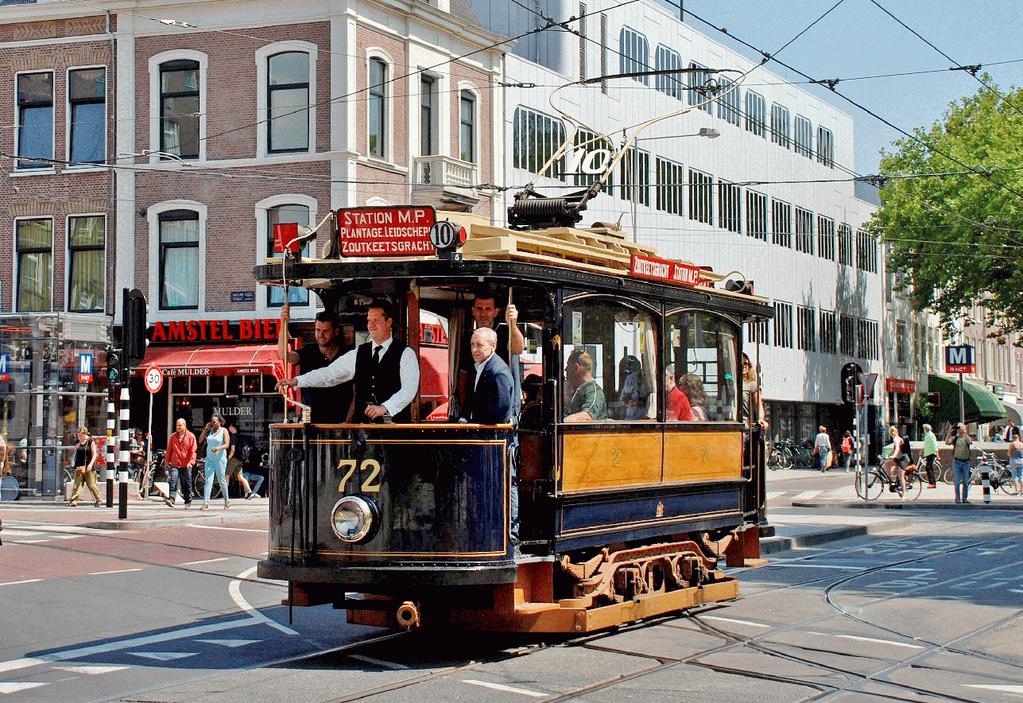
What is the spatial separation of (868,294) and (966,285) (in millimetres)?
8566

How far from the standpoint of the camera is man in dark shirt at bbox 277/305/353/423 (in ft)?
32.7

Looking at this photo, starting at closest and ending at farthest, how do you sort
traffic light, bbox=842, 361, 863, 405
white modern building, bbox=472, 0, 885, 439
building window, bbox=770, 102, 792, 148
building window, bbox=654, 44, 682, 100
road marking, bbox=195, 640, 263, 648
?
road marking, bbox=195, 640, 263, 648, traffic light, bbox=842, 361, 863, 405, white modern building, bbox=472, 0, 885, 439, building window, bbox=654, 44, 682, 100, building window, bbox=770, 102, 792, 148

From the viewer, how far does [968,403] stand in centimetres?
6806

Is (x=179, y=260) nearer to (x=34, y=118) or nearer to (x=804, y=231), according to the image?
(x=34, y=118)

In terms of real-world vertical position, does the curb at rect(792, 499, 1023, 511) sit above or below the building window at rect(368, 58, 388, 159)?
below

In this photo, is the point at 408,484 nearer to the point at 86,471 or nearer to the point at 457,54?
the point at 86,471

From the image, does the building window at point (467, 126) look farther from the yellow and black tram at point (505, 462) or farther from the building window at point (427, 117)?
the yellow and black tram at point (505, 462)

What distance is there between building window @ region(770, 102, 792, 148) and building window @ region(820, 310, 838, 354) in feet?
25.8

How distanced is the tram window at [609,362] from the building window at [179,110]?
77.8ft

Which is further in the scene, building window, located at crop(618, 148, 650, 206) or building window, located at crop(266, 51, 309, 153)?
building window, located at crop(618, 148, 650, 206)

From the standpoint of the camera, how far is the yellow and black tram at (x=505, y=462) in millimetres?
9359

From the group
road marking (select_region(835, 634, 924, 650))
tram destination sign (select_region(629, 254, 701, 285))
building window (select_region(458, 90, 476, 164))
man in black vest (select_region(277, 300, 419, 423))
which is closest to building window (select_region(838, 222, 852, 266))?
building window (select_region(458, 90, 476, 164))

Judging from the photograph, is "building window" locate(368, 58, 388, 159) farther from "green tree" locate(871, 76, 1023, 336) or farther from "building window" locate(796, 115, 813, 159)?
"building window" locate(796, 115, 813, 159)

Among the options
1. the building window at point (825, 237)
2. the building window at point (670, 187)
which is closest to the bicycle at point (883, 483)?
the building window at point (670, 187)
